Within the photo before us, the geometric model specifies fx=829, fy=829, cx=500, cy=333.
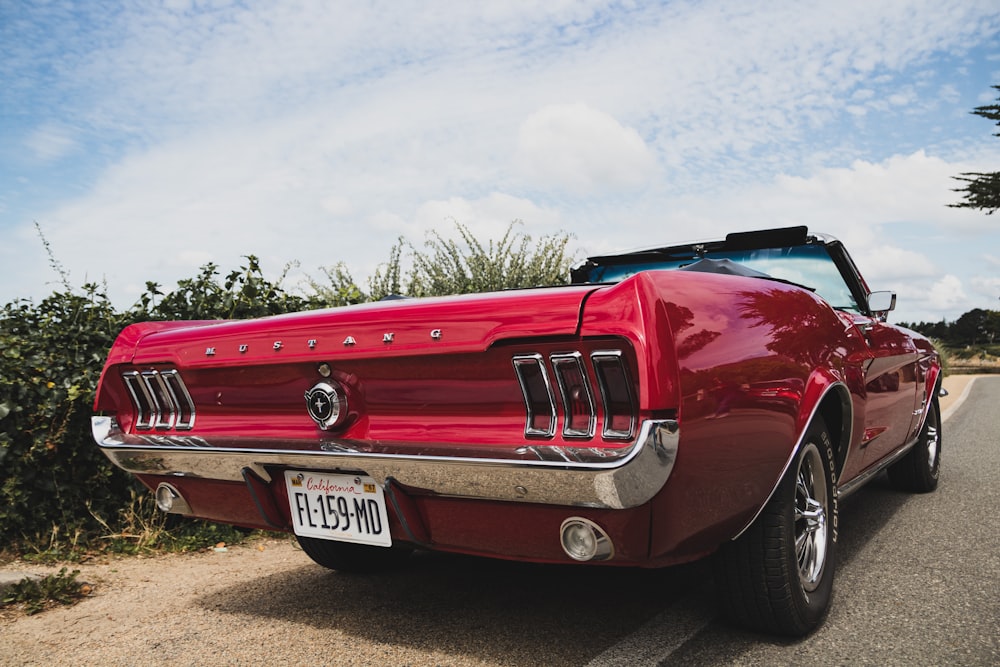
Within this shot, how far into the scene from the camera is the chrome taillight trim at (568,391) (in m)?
2.14

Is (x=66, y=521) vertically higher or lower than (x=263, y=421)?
lower

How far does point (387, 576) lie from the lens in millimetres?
3619

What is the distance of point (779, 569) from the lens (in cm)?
254

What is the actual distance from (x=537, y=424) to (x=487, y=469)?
18 centimetres

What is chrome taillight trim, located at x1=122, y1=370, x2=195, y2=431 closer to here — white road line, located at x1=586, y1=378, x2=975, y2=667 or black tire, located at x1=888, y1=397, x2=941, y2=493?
white road line, located at x1=586, y1=378, x2=975, y2=667

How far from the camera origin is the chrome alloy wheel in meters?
2.85

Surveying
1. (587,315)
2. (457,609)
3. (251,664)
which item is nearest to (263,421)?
(251,664)

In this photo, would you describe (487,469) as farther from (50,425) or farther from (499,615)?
(50,425)

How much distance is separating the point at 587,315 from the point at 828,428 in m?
1.50

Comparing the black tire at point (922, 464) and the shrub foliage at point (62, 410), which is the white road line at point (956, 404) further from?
the shrub foliage at point (62, 410)

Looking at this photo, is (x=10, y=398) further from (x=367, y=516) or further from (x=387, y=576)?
(x=367, y=516)

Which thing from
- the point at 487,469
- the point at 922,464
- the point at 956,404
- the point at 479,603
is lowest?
the point at 956,404

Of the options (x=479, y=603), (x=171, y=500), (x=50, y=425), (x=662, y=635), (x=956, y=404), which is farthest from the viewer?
(x=956, y=404)

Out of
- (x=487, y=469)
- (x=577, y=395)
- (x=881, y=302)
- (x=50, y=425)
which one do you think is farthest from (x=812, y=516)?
(x=50, y=425)
